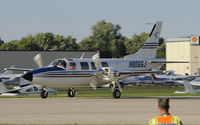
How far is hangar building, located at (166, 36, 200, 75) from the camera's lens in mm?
116438

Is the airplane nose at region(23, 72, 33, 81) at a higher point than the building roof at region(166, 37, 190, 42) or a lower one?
lower

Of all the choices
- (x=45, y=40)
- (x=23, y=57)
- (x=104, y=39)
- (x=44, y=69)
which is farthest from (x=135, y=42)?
(x=44, y=69)

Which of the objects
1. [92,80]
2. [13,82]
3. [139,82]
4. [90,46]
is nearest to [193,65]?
[139,82]

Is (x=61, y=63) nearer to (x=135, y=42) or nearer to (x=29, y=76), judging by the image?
(x=29, y=76)

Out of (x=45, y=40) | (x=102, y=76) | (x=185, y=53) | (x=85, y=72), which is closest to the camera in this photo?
(x=85, y=72)

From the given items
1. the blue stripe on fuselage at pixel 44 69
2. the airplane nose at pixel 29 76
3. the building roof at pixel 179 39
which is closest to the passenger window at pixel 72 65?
the blue stripe on fuselage at pixel 44 69

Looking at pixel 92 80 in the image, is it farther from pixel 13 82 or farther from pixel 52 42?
pixel 52 42

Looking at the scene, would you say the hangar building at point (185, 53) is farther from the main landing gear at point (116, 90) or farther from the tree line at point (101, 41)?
the main landing gear at point (116, 90)

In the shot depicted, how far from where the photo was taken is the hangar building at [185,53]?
382 feet

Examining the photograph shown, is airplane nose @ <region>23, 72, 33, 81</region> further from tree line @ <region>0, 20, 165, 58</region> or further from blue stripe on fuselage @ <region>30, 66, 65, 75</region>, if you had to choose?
tree line @ <region>0, 20, 165, 58</region>

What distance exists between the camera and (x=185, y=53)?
11850cm

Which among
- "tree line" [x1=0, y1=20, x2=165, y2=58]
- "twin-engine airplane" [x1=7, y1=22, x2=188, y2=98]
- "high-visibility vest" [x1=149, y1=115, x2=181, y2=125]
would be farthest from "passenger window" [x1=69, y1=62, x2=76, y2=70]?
"tree line" [x1=0, y1=20, x2=165, y2=58]

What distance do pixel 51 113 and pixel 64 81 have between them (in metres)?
11.9

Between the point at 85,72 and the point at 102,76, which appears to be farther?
the point at 102,76
